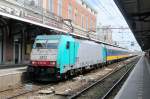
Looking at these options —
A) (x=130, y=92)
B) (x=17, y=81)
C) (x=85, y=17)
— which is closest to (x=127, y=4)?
(x=130, y=92)

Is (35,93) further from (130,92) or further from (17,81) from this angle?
(130,92)

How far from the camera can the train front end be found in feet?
58.7

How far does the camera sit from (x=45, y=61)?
1820cm

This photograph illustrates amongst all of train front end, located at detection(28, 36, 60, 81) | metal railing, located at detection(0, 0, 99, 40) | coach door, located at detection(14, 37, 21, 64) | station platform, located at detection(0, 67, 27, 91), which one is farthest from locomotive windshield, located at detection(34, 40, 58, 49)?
coach door, located at detection(14, 37, 21, 64)

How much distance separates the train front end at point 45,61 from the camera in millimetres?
→ 17906

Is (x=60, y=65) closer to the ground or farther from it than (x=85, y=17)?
closer to the ground

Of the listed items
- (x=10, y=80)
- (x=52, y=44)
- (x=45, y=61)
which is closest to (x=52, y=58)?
(x=45, y=61)

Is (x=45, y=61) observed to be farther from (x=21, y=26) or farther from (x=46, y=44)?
(x=21, y=26)

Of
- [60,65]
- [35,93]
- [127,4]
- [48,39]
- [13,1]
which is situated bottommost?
[35,93]

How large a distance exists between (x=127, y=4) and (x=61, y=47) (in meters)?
4.75

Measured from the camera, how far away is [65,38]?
19219 millimetres

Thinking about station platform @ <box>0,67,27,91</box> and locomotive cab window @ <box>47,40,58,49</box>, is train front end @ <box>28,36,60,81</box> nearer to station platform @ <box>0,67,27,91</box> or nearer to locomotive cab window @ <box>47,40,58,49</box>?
locomotive cab window @ <box>47,40,58,49</box>

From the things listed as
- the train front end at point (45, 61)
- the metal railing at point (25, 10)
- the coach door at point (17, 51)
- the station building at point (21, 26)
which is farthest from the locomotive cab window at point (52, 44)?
the coach door at point (17, 51)

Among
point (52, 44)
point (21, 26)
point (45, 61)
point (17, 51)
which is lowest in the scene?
point (45, 61)
